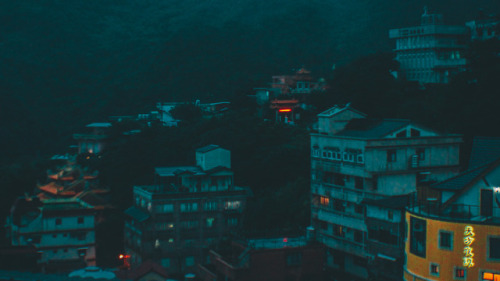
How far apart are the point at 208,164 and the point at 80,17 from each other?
92346 mm

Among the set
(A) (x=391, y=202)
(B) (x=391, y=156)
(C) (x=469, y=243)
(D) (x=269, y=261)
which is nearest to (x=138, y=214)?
(D) (x=269, y=261)

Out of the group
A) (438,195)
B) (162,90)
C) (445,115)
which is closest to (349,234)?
(445,115)

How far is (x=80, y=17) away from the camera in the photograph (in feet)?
409

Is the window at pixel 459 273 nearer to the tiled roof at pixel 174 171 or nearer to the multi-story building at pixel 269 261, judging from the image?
the multi-story building at pixel 269 261

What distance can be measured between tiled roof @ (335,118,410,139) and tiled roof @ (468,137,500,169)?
34.1ft

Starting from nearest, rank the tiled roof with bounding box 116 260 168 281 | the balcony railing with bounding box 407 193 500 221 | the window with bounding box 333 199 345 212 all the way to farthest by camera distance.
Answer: the balcony railing with bounding box 407 193 500 221
the tiled roof with bounding box 116 260 168 281
the window with bounding box 333 199 345 212

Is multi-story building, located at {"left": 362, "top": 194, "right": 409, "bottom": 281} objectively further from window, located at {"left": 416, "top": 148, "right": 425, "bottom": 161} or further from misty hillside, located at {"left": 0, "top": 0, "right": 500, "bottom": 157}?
misty hillside, located at {"left": 0, "top": 0, "right": 500, "bottom": 157}

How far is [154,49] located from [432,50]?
7052 centimetres

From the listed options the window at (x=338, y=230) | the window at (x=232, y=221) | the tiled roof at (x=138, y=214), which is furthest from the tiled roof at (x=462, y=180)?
the tiled roof at (x=138, y=214)

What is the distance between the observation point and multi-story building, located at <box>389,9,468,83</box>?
5028 centimetres

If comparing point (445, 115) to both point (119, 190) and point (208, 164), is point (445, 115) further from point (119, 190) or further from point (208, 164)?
point (119, 190)

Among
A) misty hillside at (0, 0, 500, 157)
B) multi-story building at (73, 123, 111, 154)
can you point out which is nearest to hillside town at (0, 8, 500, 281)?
multi-story building at (73, 123, 111, 154)

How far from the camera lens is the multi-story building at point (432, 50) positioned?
5028cm

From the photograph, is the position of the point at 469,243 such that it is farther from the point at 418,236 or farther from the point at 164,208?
the point at 164,208
